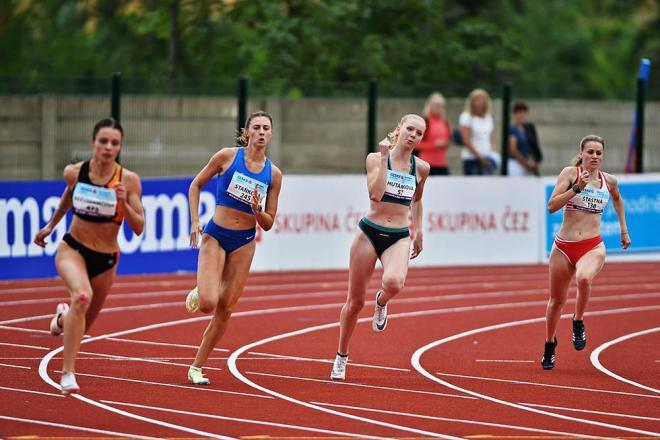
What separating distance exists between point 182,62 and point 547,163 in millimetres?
12786

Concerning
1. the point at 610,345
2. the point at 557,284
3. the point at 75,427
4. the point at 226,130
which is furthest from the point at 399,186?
the point at 226,130

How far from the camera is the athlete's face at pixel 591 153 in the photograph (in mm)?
12656

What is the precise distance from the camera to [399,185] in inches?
462

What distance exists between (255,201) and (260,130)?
1.80 ft

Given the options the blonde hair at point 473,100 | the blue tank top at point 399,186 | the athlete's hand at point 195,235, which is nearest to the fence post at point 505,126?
the blonde hair at point 473,100

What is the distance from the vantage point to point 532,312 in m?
17.3

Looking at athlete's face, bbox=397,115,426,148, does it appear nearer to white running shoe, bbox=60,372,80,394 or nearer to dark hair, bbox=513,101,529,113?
white running shoe, bbox=60,372,80,394

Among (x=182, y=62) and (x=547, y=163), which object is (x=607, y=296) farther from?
(x=182, y=62)

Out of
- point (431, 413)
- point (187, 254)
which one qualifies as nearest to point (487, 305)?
point (187, 254)

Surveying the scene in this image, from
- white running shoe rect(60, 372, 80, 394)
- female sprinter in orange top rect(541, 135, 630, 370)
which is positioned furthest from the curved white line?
female sprinter in orange top rect(541, 135, 630, 370)

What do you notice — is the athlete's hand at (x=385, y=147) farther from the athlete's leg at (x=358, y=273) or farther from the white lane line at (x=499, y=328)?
the white lane line at (x=499, y=328)

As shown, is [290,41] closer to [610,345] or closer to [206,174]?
[610,345]

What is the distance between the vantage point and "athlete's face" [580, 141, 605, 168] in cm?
1266

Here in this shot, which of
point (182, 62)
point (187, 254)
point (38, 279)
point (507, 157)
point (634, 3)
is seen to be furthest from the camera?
point (634, 3)
